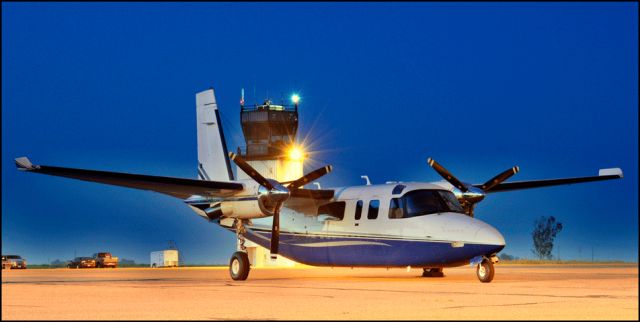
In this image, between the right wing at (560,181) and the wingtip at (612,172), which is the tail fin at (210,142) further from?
the wingtip at (612,172)

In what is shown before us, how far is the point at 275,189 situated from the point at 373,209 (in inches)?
119

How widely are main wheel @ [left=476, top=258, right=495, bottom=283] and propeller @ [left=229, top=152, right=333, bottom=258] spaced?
20.4 ft

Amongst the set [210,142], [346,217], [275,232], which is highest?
[210,142]

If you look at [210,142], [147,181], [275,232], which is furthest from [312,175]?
[210,142]

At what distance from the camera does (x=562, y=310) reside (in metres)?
13.6

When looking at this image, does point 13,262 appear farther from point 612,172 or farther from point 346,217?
point 612,172

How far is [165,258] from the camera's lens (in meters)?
59.5

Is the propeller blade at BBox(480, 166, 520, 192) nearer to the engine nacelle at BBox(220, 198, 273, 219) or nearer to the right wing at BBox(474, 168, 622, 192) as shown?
the right wing at BBox(474, 168, 622, 192)

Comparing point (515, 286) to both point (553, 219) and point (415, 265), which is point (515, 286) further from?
point (553, 219)

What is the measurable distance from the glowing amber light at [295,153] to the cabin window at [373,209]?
97.8 feet

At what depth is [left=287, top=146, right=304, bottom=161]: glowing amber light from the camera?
55.7 meters

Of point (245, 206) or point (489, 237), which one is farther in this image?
point (245, 206)

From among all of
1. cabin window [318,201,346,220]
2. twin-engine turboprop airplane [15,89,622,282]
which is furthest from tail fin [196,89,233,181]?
cabin window [318,201,346,220]

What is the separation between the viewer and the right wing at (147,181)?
24219mm
